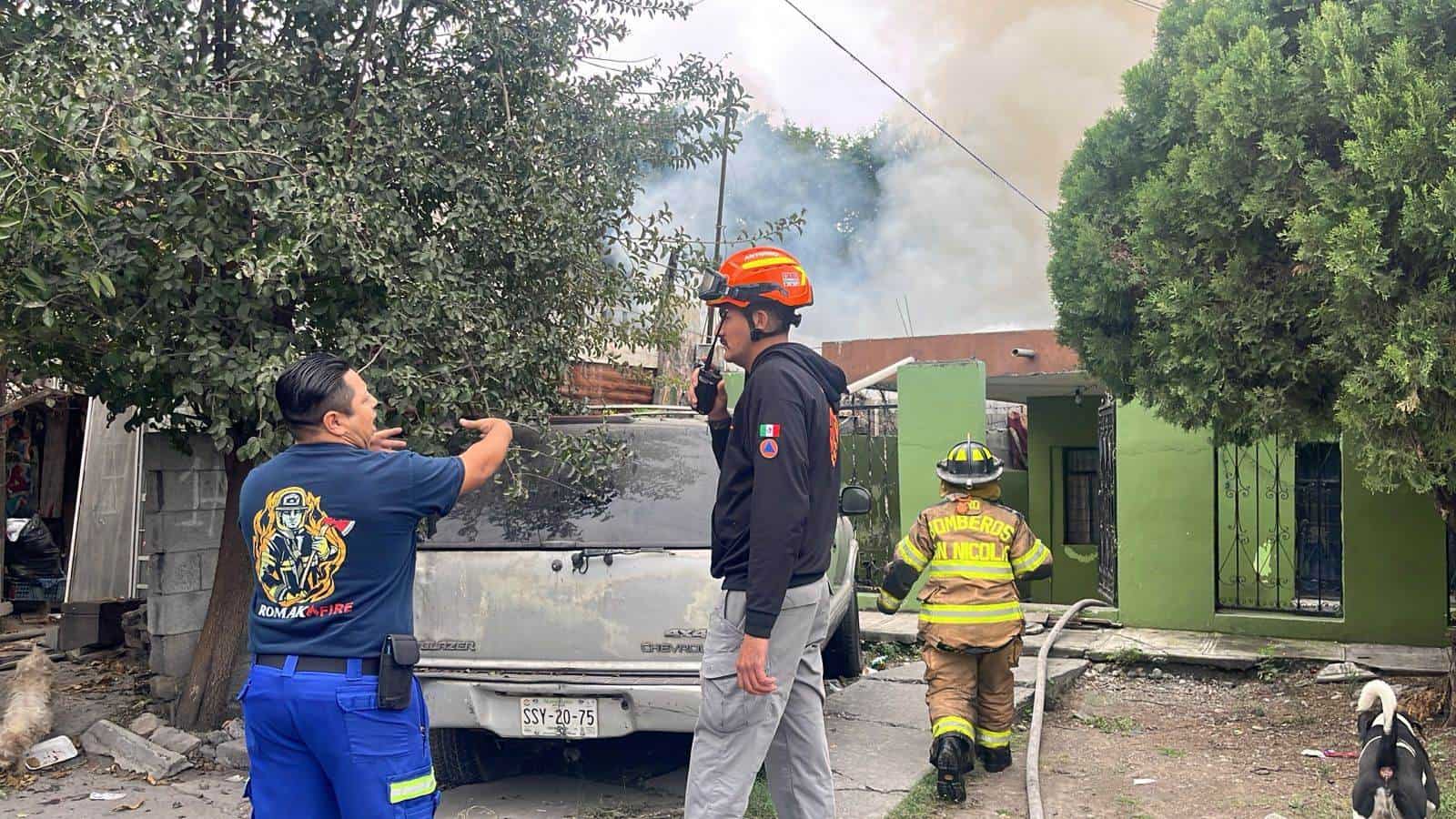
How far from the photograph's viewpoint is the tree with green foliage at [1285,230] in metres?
5.10

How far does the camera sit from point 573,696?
4.63 meters

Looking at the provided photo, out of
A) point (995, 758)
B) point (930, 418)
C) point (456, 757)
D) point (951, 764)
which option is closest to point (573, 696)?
point (456, 757)

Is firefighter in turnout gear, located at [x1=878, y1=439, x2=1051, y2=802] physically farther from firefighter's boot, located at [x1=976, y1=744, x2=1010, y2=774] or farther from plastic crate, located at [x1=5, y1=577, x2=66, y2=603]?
plastic crate, located at [x1=5, y1=577, x2=66, y2=603]

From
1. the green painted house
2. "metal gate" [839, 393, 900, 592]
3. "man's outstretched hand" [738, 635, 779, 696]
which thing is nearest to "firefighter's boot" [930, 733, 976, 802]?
"man's outstretched hand" [738, 635, 779, 696]

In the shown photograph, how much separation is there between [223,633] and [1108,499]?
6.93 meters

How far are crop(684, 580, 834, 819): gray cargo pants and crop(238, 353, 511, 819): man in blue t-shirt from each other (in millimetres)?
793

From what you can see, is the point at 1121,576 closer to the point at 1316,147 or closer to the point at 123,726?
the point at 1316,147

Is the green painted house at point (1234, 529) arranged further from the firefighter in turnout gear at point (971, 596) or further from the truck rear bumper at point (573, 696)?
the truck rear bumper at point (573, 696)

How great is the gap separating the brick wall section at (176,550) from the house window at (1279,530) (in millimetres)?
7425

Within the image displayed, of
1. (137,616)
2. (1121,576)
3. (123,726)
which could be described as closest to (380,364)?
(123,726)

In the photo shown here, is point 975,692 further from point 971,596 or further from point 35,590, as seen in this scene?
point 35,590

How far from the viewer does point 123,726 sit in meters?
6.33

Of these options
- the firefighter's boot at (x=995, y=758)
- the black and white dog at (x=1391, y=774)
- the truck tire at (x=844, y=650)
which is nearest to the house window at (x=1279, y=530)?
the truck tire at (x=844, y=650)

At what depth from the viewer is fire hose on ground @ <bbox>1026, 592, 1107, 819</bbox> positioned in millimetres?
4914
